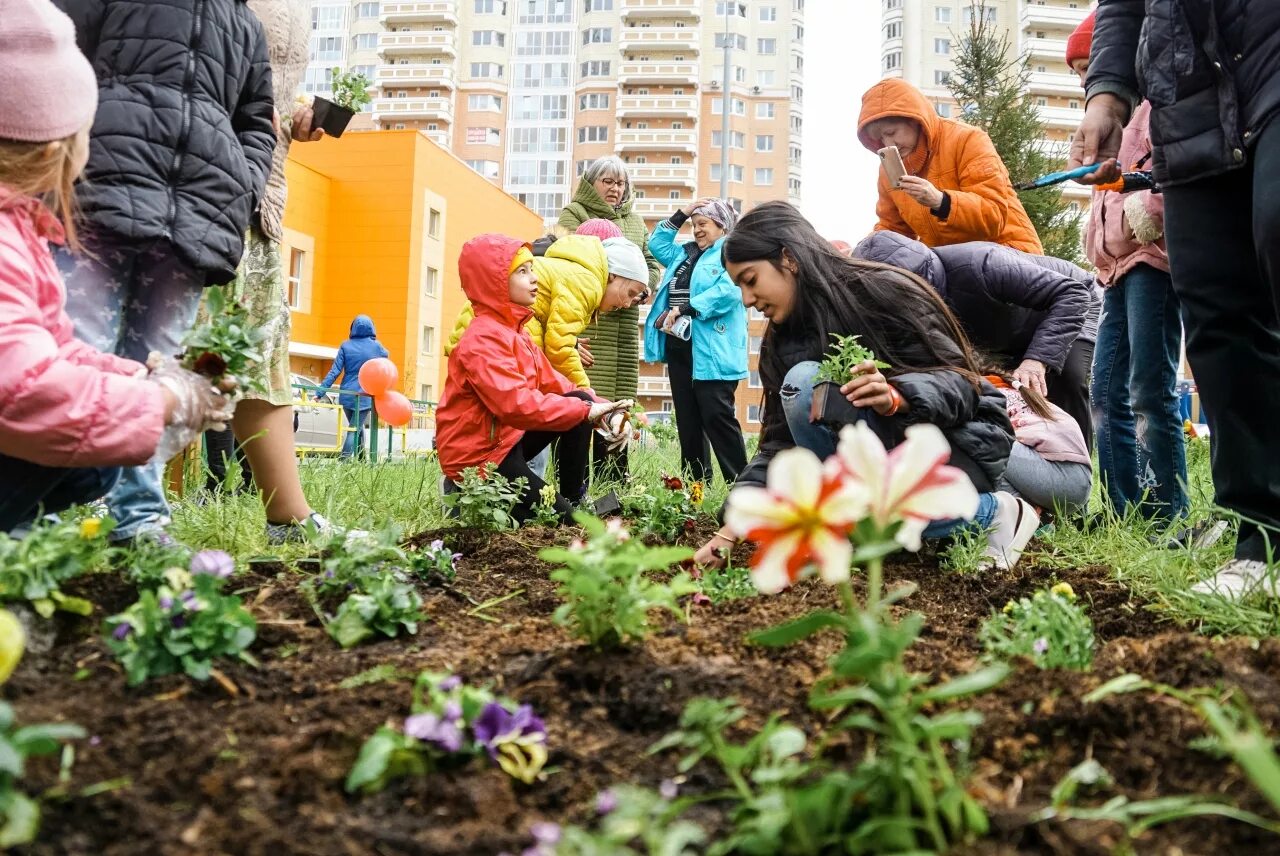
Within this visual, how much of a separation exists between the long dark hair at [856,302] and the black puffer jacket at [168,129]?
1492 millimetres

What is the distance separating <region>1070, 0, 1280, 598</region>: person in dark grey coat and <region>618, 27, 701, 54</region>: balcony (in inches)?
2274

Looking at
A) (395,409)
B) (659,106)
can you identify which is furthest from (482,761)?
(659,106)

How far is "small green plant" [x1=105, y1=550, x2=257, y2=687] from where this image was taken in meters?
1.37

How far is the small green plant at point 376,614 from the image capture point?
1.71 m

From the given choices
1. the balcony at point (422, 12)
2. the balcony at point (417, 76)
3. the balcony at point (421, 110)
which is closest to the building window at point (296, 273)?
the balcony at point (421, 110)

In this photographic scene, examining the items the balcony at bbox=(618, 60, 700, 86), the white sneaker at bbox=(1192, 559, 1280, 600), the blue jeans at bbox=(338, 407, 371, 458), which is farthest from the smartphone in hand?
the balcony at bbox=(618, 60, 700, 86)

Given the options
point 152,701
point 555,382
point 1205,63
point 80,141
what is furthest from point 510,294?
point 152,701

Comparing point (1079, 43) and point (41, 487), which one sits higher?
point (1079, 43)

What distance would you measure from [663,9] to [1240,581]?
60.6 m

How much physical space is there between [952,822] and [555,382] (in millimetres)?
3404

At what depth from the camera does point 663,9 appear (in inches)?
2254

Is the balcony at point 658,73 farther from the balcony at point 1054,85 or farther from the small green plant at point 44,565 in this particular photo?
the small green plant at point 44,565

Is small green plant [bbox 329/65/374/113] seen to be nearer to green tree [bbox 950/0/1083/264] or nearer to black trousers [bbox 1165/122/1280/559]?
black trousers [bbox 1165/122/1280/559]

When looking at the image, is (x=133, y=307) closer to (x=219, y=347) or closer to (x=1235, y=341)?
(x=219, y=347)
